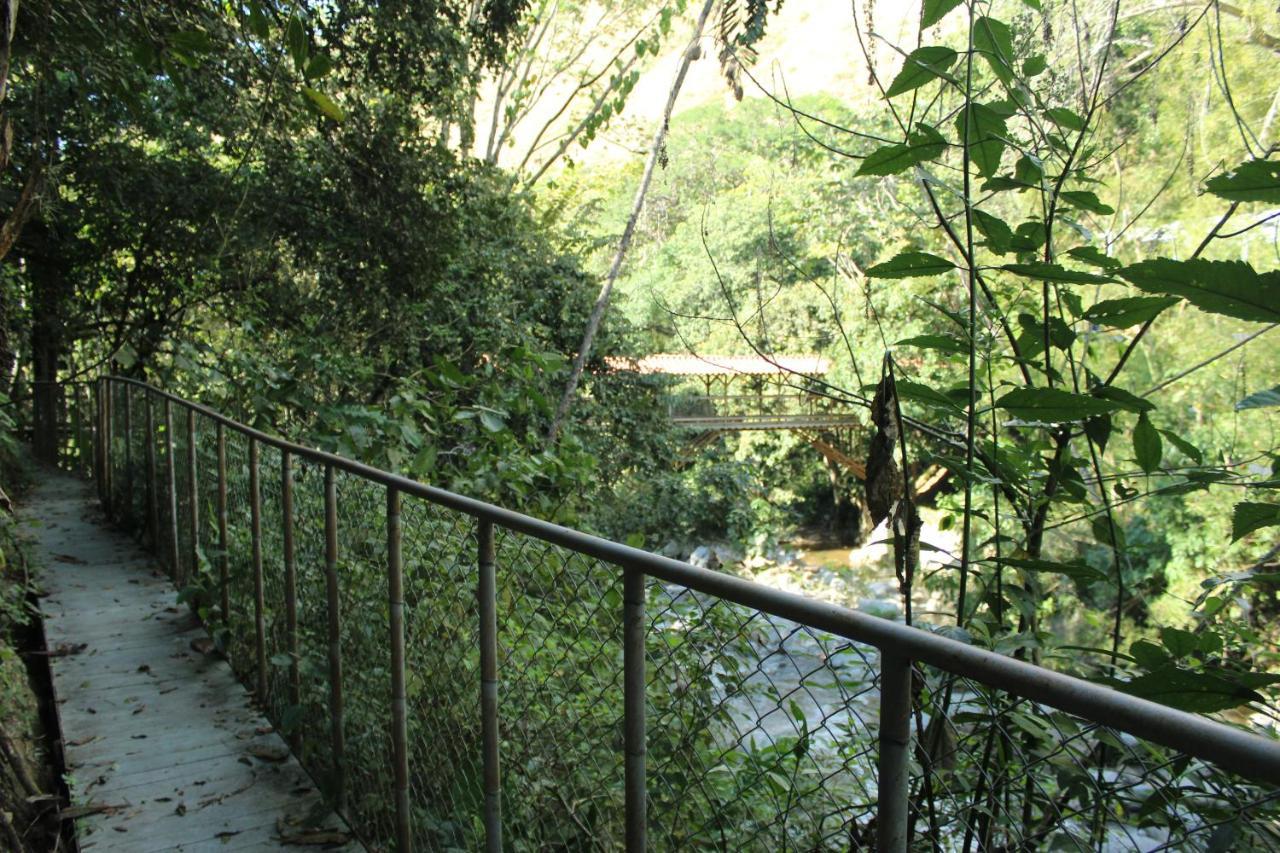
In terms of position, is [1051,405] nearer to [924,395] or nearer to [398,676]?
[924,395]

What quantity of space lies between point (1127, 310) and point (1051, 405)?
0.80 feet

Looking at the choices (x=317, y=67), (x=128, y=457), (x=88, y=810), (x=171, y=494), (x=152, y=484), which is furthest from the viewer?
(x=128, y=457)

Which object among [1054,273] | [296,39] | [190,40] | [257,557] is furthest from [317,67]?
[1054,273]

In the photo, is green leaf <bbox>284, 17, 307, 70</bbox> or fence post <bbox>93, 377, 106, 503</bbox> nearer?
green leaf <bbox>284, 17, 307, 70</bbox>

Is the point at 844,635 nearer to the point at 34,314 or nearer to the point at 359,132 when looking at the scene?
the point at 359,132

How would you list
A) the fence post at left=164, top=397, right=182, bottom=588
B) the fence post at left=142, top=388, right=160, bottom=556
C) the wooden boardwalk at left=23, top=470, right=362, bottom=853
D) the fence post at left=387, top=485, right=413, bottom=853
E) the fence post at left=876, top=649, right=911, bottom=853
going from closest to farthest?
the fence post at left=876, top=649, right=911, bottom=853
the fence post at left=387, top=485, right=413, bottom=853
the wooden boardwalk at left=23, top=470, right=362, bottom=853
the fence post at left=164, top=397, right=182, bottom=588
the fence post at left=142, top=388, right=160, bottom=556

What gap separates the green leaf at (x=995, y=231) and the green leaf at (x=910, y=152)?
0.13 metres

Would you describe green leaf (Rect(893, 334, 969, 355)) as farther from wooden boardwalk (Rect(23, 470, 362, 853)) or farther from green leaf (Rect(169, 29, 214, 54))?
green leaf (Rect(169, 29, 214, 54))

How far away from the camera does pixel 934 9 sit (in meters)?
1.54

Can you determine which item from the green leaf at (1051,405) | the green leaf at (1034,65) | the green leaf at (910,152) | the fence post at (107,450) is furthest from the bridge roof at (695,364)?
the green leaf at (1051,405)

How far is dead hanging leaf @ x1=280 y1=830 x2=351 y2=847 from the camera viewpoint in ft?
8.24

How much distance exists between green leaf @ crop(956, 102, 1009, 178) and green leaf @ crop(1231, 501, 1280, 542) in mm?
663

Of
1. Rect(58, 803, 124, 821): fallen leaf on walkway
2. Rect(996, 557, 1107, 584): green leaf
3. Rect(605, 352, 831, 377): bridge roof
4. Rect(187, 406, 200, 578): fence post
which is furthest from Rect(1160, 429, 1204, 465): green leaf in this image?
Rect(605, 352, 831, 377): bridge roof

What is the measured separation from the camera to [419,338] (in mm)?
9422
